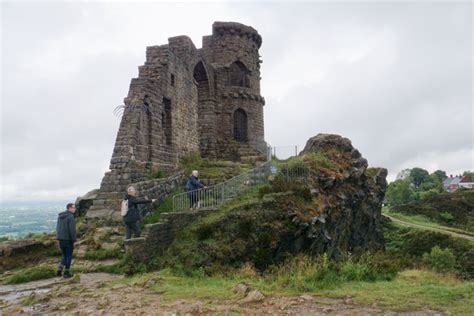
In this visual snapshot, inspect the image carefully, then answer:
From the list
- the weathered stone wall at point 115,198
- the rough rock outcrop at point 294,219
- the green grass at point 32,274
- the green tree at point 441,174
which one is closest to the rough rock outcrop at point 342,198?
the rough rock outcrop at point 294,219

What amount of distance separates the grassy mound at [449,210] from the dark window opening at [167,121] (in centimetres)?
4602

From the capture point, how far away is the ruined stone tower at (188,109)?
46.0ft

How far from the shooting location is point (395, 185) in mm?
102750

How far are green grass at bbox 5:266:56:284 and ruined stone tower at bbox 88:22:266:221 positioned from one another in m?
3.22

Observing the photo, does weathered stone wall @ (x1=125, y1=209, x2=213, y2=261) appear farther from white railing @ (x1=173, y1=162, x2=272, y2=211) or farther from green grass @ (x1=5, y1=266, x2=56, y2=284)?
green grass @ (x1=5, y1=266, x2=56, y2=284)

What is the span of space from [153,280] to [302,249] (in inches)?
239

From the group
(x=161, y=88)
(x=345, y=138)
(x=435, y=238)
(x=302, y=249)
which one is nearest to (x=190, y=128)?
(x=161, y=88)

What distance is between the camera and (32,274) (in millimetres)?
9219

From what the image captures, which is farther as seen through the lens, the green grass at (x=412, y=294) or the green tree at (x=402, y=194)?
the green tree at (x=402, y=194)

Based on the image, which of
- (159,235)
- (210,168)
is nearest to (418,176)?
(210,168)

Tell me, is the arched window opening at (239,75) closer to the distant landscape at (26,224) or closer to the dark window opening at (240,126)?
the dark window opening at (240,126)

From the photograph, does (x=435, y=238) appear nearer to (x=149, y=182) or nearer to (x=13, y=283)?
(x=149, y=182)

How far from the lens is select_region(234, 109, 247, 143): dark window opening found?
27750mm

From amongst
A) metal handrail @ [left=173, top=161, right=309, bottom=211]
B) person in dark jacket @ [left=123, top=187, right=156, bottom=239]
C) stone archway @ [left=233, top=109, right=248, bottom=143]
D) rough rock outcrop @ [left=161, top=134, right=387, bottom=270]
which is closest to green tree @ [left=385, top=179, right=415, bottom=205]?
stone archway @ [left=233, top=109, right=248, bottom=143]
